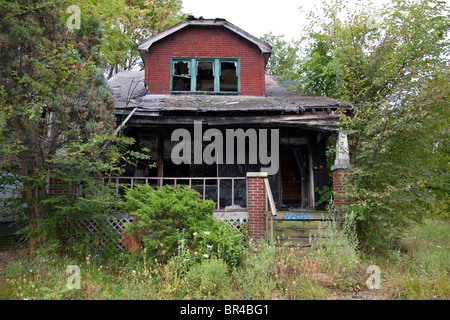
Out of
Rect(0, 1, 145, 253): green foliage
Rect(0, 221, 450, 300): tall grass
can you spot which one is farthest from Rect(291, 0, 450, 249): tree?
Rect(0, 1, 145, 253): green foliage

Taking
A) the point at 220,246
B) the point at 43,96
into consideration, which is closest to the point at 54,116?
the point at 43,96

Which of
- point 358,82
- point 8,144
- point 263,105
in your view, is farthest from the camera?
point 263,105

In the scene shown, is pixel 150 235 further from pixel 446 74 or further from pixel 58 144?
pixel 446 74

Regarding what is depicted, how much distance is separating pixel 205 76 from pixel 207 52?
91 centimetres

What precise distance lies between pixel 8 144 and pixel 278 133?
26.2ft

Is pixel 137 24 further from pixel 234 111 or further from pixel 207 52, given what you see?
pixel 234 111

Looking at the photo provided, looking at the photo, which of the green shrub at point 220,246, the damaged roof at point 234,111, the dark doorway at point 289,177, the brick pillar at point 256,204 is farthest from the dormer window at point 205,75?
the green shrub at point 220,246

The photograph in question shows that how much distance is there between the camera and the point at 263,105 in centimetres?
934

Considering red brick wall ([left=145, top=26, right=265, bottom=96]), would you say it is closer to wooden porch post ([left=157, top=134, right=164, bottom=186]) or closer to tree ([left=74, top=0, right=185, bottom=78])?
wooden porch post ([left=157, top=134, right=164, bottom=186])

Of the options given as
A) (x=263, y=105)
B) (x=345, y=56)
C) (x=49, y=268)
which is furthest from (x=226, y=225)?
(x=345, y=56)

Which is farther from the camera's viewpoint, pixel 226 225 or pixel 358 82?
pixel 358 82

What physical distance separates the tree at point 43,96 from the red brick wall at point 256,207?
3.29m
